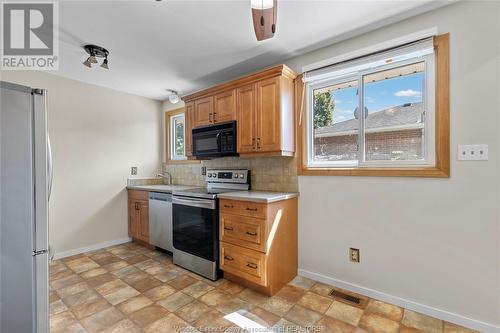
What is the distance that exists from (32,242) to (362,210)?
7.69 ft

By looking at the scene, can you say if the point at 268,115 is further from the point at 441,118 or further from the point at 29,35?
the point at 29,35

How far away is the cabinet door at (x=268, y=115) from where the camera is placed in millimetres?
2432

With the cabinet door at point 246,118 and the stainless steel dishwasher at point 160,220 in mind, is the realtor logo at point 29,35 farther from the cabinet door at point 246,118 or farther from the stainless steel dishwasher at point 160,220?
the stainless steel dishwasher at point 160,220

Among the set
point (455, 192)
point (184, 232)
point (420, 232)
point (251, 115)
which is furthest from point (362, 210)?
point (184, 232)

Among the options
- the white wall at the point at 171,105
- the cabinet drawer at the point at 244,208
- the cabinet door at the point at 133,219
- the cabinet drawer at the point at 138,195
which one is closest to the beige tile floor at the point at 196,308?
the cabinet drawer at the point at 244,208

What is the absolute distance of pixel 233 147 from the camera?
2764 mm

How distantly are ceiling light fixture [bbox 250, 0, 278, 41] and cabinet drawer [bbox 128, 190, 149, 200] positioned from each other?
2.91 metres

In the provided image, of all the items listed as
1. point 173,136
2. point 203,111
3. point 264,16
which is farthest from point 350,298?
point 173,136

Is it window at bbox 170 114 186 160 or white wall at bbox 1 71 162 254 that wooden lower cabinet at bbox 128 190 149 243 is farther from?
window at bbox 170 114 186 160

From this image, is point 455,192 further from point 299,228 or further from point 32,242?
point 32,242

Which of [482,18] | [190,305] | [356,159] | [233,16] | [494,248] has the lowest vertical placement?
[190,305]

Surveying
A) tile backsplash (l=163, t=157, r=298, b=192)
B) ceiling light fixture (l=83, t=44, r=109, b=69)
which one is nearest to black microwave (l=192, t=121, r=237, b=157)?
tile backsplash (l=163, t=157, r=298, b=192)

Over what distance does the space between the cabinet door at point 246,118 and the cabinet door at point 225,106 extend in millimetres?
74

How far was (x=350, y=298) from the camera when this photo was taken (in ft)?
7.08
